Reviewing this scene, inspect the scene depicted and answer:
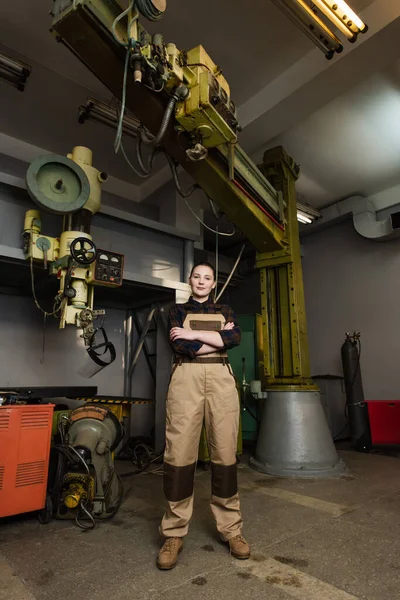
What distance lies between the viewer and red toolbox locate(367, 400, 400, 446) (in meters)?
4.48

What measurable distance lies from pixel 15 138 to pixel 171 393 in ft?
14.3

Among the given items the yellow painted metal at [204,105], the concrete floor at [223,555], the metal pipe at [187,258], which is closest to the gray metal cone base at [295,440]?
the concrete floor at [223,555]

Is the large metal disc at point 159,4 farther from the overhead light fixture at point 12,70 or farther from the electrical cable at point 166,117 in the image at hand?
the overhead light fixture at point 12,70

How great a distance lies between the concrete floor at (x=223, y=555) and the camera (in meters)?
1.41

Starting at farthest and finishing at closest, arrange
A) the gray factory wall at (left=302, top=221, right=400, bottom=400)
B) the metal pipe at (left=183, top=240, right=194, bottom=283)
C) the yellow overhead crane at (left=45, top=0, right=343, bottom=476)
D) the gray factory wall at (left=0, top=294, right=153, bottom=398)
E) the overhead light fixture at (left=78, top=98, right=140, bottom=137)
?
1. the gray factory wall at (left=302, top=221, right=400, bottom=400)
2. the metal pipe at (left=183, top=240, right=194, bottom=283)
3. the gray factory wall at (left=0, top=294, right=153, bottom=398)
4. the overhead light fixture at (left=78, top=98, right=140, bottom=137)
5. the yellow overhead crane at (left=45, top=0, right=343, bottom=476)

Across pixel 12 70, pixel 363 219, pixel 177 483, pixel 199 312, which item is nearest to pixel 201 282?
pixel 199 312

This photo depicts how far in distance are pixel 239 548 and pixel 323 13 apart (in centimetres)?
330

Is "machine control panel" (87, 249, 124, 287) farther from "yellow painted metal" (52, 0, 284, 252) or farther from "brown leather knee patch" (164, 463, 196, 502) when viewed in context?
"brown leather knee patch" (164, 463, 196, 502)

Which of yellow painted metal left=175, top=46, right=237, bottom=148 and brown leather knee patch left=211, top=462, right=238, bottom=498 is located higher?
yellow painted metal left=175, top=46, right=237, bottom=148

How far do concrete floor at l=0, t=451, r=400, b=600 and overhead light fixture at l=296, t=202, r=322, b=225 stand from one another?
13.4 feet

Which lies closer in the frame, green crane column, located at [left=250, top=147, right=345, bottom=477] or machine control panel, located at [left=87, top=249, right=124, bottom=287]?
machine control panel, located at [left=87, top=249, right=124, bottom=287]

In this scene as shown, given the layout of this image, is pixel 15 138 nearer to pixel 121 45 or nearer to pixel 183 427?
pixel 121 45

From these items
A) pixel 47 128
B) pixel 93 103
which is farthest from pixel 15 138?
pixel 93 103

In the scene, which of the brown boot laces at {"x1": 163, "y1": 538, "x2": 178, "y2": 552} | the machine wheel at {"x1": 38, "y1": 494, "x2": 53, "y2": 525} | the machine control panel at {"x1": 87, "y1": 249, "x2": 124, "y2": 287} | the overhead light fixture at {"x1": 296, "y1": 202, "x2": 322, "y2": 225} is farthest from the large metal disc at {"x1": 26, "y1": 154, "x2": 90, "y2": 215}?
the overhead light fixture at {"x1": 296, "y1": 202, "x2": 322, "y2": 225}
